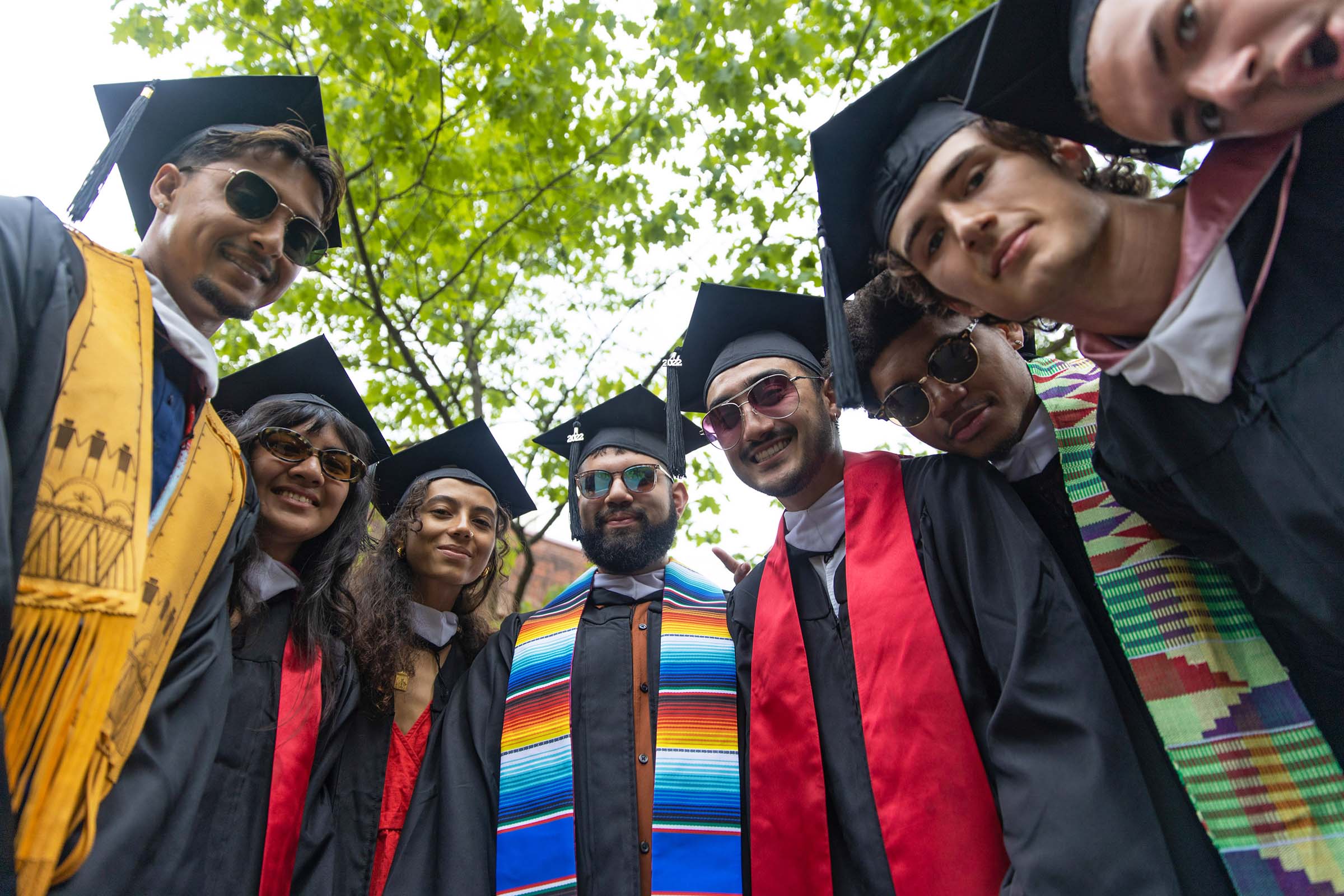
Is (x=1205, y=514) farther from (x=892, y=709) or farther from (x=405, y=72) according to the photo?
(x=405, y=72)

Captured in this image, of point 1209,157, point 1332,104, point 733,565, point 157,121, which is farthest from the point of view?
point 733,565

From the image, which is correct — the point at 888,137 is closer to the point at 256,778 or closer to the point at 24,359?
the point at 24,359

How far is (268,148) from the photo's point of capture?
100 inches

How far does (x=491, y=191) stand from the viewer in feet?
19.0

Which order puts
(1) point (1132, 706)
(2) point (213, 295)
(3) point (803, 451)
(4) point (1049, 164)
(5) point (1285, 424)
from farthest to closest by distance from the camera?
(3) point (803, 451), (2) point (213, 295), (1) point (1132, 706), (4) point (1049, 164), (5) point (1285, 424)

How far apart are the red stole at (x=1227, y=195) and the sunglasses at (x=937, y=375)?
2.47 ft

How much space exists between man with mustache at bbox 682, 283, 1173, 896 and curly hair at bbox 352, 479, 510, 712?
1.42m

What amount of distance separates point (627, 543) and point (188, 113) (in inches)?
95.5

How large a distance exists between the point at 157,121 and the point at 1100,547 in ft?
10.9

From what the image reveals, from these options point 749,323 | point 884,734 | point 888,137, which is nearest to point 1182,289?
point 888,137

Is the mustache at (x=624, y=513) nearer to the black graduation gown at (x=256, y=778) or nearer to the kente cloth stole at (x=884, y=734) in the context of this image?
the kente cloth stole at (x=884, y=734)

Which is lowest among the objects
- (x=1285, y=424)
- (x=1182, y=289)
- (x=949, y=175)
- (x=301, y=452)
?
(x=1285, y=424)

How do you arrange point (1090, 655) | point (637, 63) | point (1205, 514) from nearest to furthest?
1. point (1205, 514)
2. point (1090, 655)
3. point (637, 63)

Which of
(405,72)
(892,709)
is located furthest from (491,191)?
(892,709)
